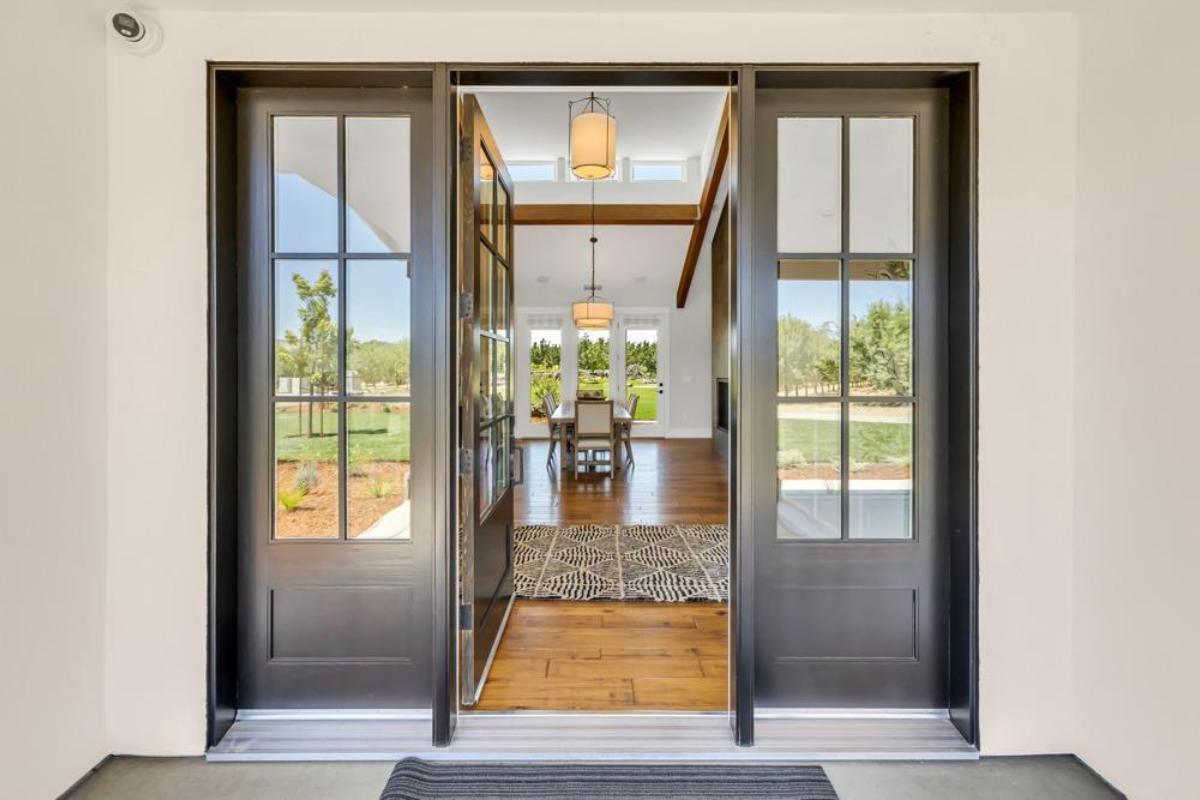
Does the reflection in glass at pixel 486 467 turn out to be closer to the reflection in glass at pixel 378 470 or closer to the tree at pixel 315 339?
the reflection in glass at pixel 378 470

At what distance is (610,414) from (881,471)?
14.8 feet

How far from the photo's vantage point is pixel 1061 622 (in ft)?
6.11

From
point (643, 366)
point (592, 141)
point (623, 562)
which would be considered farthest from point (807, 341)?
point (643, 366)

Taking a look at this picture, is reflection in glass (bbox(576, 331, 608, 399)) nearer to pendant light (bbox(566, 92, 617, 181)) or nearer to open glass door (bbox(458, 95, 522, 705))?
pendant light (bbox(566, 92, 617, 181))

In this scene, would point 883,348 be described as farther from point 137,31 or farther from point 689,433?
point 689,433

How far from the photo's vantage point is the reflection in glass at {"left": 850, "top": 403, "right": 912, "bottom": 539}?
2.05 meters

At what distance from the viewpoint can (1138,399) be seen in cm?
164

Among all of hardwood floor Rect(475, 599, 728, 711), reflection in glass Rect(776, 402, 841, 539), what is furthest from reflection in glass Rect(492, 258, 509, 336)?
hardwood floor Rect(475, 599, 728, 711)

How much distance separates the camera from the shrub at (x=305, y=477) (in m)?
2.03

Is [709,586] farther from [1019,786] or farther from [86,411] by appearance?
[86,411]

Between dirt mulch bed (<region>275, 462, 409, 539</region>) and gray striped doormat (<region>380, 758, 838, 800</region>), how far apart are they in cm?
77

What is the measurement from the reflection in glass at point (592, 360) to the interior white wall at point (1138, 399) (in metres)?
8.96

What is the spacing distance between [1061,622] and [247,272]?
9.33ft

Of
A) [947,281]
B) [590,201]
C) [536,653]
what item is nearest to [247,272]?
[536,653]
